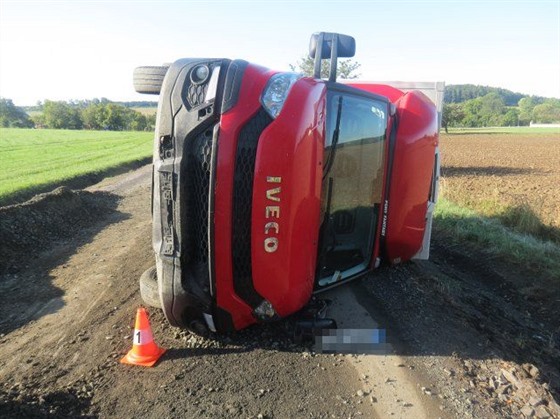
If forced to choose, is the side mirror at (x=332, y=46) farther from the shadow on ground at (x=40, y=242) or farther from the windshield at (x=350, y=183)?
the shadow on ground at (x=40, y=242)

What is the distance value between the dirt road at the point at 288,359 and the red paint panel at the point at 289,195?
518 millimetres

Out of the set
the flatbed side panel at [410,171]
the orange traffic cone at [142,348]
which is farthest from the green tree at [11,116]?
the orange traffic cone at [142,348]

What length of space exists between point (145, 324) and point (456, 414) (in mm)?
1956

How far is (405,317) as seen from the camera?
362cm

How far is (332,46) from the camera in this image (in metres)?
3.24

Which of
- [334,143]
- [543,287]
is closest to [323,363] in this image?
[334,143]

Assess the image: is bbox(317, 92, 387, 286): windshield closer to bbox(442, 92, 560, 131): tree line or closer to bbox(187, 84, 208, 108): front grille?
bbox(187, 84, 208, 108): front grille

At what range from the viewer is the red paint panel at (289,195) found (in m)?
2.69

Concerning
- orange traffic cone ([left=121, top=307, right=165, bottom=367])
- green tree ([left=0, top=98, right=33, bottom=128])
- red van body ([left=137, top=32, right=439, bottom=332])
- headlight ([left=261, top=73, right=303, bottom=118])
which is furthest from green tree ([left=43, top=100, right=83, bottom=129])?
headlight ([left=261, top=73, right=303, bottom=118])

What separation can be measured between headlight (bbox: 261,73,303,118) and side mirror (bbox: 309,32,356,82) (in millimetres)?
552

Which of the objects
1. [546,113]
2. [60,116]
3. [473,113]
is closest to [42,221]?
[60,116]

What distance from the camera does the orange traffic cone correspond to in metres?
2.88

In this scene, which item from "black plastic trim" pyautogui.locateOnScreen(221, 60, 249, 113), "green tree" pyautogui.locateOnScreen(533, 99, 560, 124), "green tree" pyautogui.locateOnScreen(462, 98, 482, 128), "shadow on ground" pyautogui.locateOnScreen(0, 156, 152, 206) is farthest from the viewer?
"green tree" pyautogui.locateOnScreen(533, 99, 560, 124)

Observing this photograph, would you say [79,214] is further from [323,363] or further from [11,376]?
[323,363]
